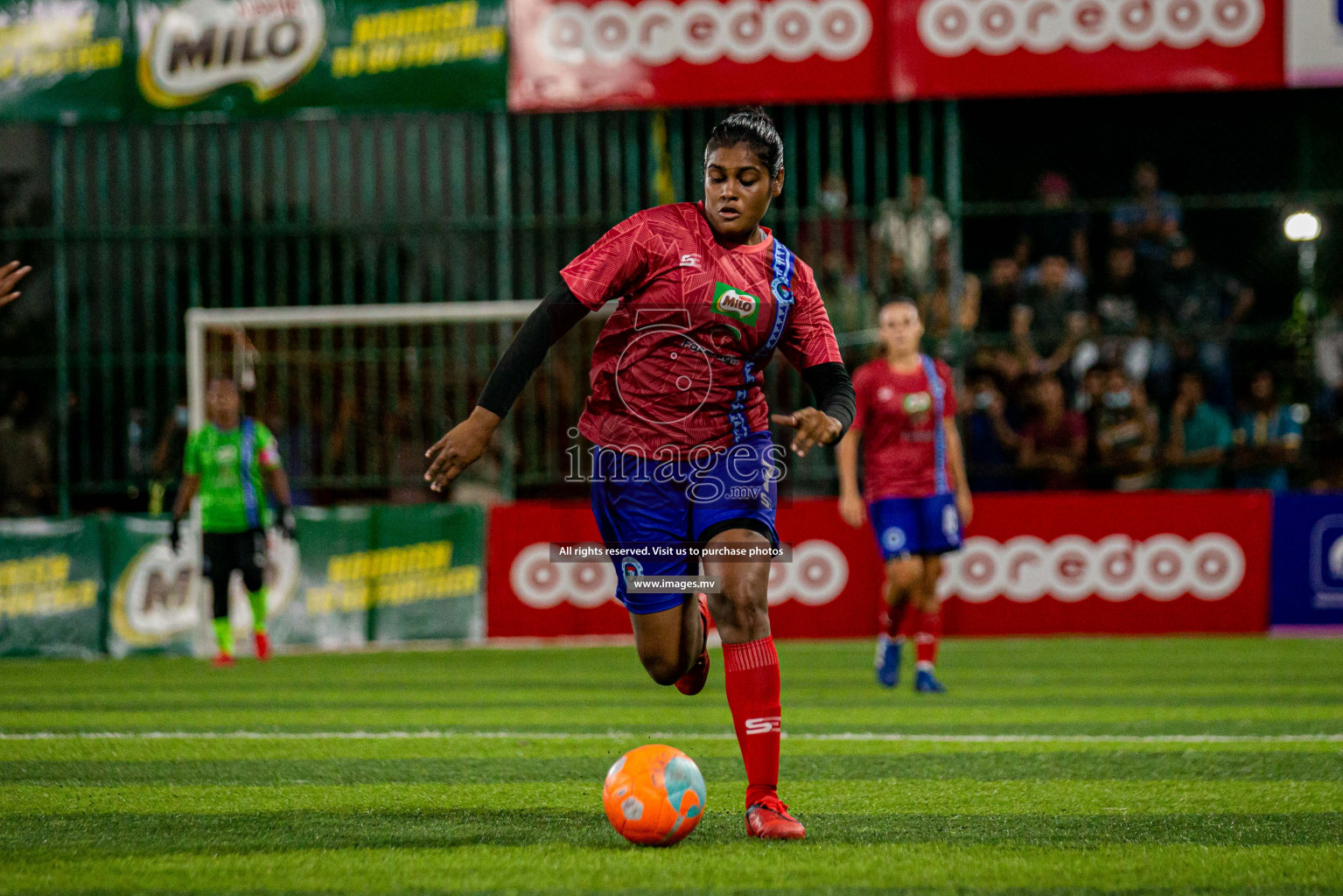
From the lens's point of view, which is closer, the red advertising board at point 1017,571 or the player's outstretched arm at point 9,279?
the player's outstretched arm at point 9,279

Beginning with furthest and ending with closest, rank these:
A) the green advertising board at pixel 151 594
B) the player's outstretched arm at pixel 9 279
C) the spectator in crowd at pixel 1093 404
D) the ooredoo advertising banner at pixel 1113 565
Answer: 1. the spectator in crowd at pixel 1093 404
2. the ooredoo advertising banner at pixel 1113 565
3. the green advertising board at pixel 151 594
4. the player's outstretched arm at pixel 9 279

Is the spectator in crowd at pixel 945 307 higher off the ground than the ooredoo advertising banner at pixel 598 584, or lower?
higher

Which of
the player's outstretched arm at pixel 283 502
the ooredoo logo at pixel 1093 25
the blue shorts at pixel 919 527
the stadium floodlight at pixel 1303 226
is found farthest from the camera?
the ooredoo logo at pixel 1093 25

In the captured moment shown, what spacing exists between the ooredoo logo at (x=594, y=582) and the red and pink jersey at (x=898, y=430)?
405 centimetres

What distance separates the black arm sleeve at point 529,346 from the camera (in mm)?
4527

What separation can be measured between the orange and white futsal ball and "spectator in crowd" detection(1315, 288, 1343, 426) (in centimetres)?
1181

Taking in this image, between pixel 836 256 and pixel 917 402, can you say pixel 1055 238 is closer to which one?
pixel 836 256

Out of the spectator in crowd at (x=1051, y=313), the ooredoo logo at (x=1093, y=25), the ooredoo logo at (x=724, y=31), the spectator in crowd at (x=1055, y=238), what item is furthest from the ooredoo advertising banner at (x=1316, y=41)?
the ooredoo logo at (x=724, y=31)

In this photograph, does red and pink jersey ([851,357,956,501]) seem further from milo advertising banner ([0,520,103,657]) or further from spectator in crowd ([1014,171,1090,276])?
milo advertising banner ([0,520,103,657])

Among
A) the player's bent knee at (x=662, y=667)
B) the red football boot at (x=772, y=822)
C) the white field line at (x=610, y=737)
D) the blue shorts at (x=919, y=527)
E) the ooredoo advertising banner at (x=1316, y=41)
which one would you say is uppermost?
the ooredoo advertising banner at (x=1316, y=41)

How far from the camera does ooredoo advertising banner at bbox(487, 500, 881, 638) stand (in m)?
13.4

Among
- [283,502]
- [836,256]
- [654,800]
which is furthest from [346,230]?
[654,800]

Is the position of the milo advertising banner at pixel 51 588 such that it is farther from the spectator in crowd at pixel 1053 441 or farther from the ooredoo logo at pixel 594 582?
the spectator in crowd at pixel 1053 441

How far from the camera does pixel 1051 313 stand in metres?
14.3
